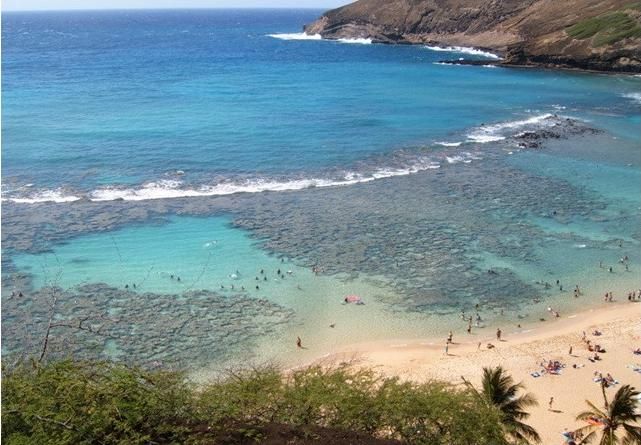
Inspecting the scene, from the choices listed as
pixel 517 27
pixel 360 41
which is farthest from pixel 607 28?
pixel 360 41

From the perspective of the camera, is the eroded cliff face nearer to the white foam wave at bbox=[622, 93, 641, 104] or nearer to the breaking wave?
the white foam wave at bbox=[622, 93, 641, 104]

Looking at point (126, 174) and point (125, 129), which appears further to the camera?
point (125, 129)

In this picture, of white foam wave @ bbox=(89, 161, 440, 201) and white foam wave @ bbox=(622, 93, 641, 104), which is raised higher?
white foam wave @ bbox=(622, 93, 641, 104)

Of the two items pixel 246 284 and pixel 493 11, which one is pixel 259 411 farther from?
pixel 493 11

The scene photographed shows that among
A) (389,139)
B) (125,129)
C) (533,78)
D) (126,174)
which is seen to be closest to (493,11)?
(533,78)

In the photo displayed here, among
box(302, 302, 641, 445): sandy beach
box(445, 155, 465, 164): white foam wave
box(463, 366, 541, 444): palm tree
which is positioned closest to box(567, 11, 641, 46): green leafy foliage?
box(445, 155, 465, 164): white foam wave
